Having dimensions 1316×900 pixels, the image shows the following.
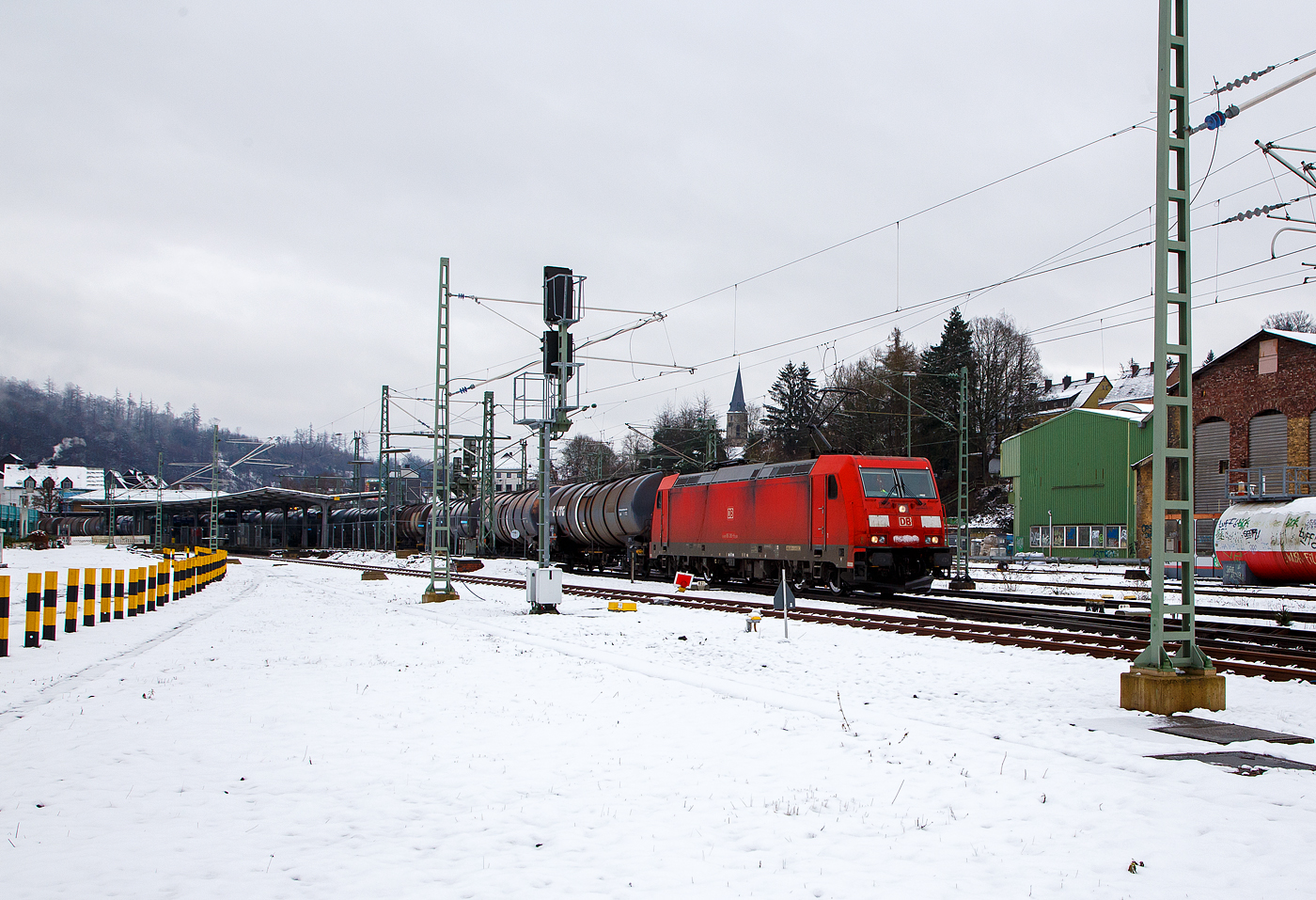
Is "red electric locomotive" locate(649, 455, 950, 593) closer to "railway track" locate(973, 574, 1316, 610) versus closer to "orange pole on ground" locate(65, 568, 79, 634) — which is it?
"railway track" locate(973, 574, 1316, 610)

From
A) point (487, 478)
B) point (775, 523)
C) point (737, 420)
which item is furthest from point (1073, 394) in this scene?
point (775, 523)

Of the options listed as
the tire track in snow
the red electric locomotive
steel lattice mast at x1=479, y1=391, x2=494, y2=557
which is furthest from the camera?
steel lattice mast at x1=479, y1=391, x2=494, y2=557

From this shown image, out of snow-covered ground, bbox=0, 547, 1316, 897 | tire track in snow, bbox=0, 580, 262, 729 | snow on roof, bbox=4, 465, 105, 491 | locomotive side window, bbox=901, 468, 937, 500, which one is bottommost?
tire track in snow, bbox=0, 580, 262, 729

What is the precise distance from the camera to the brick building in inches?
1430

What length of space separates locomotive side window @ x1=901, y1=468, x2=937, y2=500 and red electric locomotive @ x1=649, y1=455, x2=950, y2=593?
3cm

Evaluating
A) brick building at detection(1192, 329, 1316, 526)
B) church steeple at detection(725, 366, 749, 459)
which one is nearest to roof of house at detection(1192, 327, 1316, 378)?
brick building at detection(1192, 329, 1316, 526)

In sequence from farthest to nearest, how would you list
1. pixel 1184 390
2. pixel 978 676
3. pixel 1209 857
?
pixel 978 676 → pixel 1184 390 → pixel 1209 857

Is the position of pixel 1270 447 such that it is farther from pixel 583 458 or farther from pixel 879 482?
pixel 583 458

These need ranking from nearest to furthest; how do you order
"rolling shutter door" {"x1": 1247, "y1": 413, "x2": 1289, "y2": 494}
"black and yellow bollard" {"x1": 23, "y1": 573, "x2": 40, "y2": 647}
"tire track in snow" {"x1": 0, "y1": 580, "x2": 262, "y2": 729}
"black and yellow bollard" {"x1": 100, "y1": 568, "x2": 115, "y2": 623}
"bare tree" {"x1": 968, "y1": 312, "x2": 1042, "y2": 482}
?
"tire track in snow" {"x1": 0, "y1": 580, "x2": 262, "y2": 729}
"black and yellow bollard" {"x1": 23, "y1": 573, "x2": 40, "y2": 647}
"black and yellow bollard" {"x1": 100, "y1": 568, "x2": 115, "y2": 623}
"rolling shutter door" {"x1": 1247, "y1": 413, "x2": 1289, "y2": 494}
"bare tree" {"x1": 968, "y1": 312, "x2": 1042, "y2": 482}

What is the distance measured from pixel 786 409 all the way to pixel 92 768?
75575 mm

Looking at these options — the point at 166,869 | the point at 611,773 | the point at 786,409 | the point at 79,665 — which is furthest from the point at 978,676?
the point at 786,409

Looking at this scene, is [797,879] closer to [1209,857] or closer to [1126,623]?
[1209,857]

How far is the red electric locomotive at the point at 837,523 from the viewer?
65.3ft

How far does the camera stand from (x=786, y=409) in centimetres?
8019
